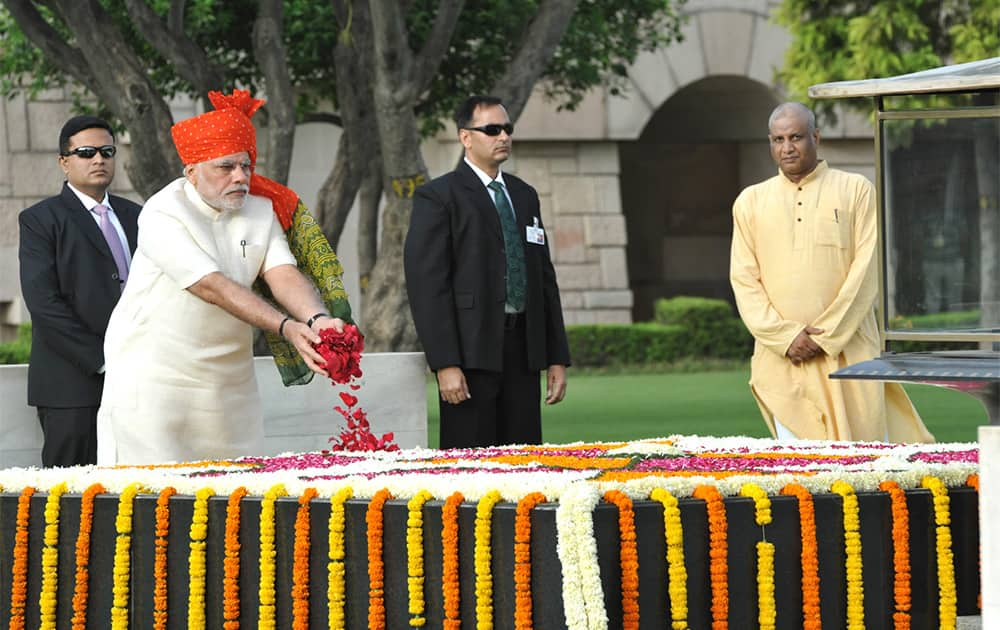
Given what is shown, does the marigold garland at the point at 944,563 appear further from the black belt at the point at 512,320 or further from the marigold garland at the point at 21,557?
the black belt at the point at 512,320

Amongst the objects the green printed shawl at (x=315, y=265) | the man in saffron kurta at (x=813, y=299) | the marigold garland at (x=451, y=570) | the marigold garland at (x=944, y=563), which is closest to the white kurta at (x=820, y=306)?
the man in saffron kurta at (x=813, y=299)

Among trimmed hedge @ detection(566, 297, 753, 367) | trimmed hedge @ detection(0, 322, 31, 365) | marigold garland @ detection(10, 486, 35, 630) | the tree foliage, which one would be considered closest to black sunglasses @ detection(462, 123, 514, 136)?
marigold garland @ detection(10, 486, 35, 630)

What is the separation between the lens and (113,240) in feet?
22.3

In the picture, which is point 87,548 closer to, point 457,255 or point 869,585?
point 869,585

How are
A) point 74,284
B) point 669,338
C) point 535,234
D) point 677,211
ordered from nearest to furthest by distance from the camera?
point 74,284 < point 535,234 < point 669,338 < point 677,211

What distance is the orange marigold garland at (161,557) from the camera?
4.16 meters

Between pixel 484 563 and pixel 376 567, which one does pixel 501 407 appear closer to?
pixel 376 567

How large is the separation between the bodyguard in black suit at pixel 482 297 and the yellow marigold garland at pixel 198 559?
287 cm

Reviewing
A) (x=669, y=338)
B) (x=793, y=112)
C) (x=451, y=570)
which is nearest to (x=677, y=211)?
(x=669, y=338)

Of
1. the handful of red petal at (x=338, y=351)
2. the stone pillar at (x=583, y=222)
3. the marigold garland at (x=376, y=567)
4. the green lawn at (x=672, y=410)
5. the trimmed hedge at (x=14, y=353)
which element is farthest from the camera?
the stone pillar at (x=583, y=222)

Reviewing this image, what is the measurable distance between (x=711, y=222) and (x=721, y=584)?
1018 inches


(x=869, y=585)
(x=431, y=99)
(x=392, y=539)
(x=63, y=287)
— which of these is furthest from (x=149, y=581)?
(x=431, y=99)

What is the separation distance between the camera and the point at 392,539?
3.87 metres

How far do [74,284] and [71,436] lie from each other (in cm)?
56
